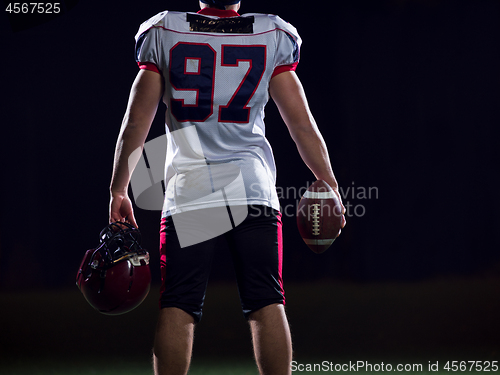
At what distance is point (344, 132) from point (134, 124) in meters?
2.94

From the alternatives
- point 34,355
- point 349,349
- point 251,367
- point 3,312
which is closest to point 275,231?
point 251,367

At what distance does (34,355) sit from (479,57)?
3.81 meters

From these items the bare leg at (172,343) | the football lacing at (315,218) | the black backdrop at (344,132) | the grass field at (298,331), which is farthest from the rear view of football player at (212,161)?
the black backdrop at (344,132)

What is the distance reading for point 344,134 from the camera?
404cm

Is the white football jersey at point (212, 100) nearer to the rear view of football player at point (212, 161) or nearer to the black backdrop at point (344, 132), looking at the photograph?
the rear view of football player at point (212, 161)

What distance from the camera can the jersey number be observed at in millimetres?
1241

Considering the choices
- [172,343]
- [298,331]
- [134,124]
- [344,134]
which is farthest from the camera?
[344,134]

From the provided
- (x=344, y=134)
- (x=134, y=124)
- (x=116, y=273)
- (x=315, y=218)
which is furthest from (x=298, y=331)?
(x=344, y=134)

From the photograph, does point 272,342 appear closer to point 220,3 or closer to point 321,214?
point 321,214

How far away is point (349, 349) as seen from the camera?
88.6 inches

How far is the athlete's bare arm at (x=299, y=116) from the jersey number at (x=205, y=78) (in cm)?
9

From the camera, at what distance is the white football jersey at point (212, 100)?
1244 mm

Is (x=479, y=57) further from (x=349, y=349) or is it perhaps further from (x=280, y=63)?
(x=280, y=63)

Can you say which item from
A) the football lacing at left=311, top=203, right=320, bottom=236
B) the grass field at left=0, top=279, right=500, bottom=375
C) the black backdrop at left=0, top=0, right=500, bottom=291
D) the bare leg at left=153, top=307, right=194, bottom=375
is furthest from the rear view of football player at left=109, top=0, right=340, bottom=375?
the black backdrop at left=0, top=0, right=500, bottom=291
